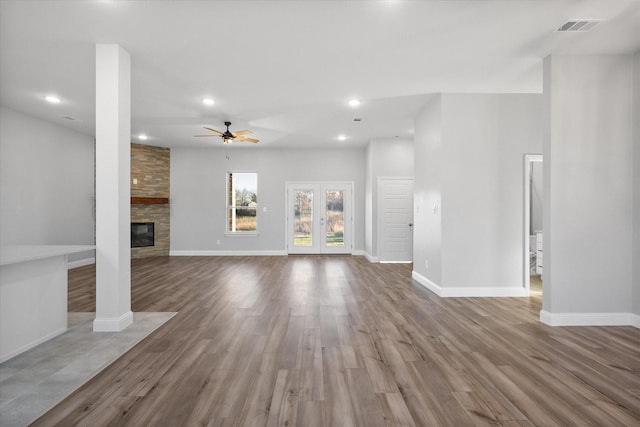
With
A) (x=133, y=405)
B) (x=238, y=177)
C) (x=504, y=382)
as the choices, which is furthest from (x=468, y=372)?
(x=238, y=177)

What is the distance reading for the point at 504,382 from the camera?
7.79ft

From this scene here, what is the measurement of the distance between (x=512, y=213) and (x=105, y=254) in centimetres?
516

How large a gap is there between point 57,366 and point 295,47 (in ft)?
11.6

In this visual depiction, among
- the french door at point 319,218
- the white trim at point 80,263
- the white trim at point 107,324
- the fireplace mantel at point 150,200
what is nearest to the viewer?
the white trim at point 107,324

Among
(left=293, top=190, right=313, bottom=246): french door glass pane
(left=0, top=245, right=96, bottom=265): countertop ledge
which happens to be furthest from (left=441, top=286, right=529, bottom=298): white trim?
(left=293, top=190, right=313, bottom=246): french door glass pane

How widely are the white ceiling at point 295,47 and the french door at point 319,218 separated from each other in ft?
12.5

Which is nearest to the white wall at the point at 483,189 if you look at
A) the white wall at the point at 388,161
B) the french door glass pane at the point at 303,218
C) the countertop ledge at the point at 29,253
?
the white wall at the point at 388,161

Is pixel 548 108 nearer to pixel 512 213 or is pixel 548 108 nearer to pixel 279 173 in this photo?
pixel 512 213

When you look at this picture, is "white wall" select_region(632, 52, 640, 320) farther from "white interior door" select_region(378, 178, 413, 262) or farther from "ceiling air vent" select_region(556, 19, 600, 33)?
"white interior door" select_region(378, 178, 413, 262)

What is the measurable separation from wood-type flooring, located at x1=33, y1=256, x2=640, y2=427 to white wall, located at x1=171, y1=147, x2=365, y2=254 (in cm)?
461

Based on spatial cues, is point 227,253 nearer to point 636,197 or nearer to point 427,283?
point 427,283

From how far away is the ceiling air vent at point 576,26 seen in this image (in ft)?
10.1

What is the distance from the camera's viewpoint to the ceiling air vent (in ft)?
10.1

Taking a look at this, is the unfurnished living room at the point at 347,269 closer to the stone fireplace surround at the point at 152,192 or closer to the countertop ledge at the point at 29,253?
the countertop ledge at the point at 29,253
